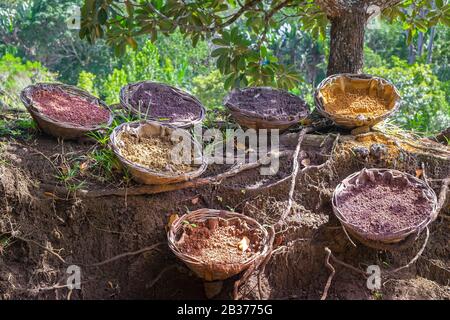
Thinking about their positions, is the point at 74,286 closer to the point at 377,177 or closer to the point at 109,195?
the point at 109,195

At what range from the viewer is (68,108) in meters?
2.65

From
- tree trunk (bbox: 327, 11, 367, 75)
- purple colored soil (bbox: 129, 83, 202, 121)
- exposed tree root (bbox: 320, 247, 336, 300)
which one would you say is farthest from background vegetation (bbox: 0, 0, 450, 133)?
exposed tree root (bbox: 320, 247, 336, 300)

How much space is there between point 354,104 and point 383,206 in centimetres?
64

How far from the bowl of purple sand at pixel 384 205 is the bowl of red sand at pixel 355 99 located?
0.31 m

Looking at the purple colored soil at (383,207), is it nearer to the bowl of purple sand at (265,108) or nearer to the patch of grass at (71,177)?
the bowl of purple sand at (265,108)

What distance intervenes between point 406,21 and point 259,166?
159 cm

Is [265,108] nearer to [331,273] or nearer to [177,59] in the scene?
[331,273]

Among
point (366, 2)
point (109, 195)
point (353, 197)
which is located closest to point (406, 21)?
point (366, 2)

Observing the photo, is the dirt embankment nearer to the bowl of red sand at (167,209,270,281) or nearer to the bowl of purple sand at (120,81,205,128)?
the bowl of red sand at (167,209,270,281)

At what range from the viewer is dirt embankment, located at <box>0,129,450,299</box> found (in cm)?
228

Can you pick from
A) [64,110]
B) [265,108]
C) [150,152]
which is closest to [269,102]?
[265,108]

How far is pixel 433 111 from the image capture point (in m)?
5.83

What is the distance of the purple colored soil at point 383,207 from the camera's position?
7.54 ft

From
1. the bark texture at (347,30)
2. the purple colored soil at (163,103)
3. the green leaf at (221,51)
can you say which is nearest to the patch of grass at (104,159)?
the purple colored soil at (163,103)
